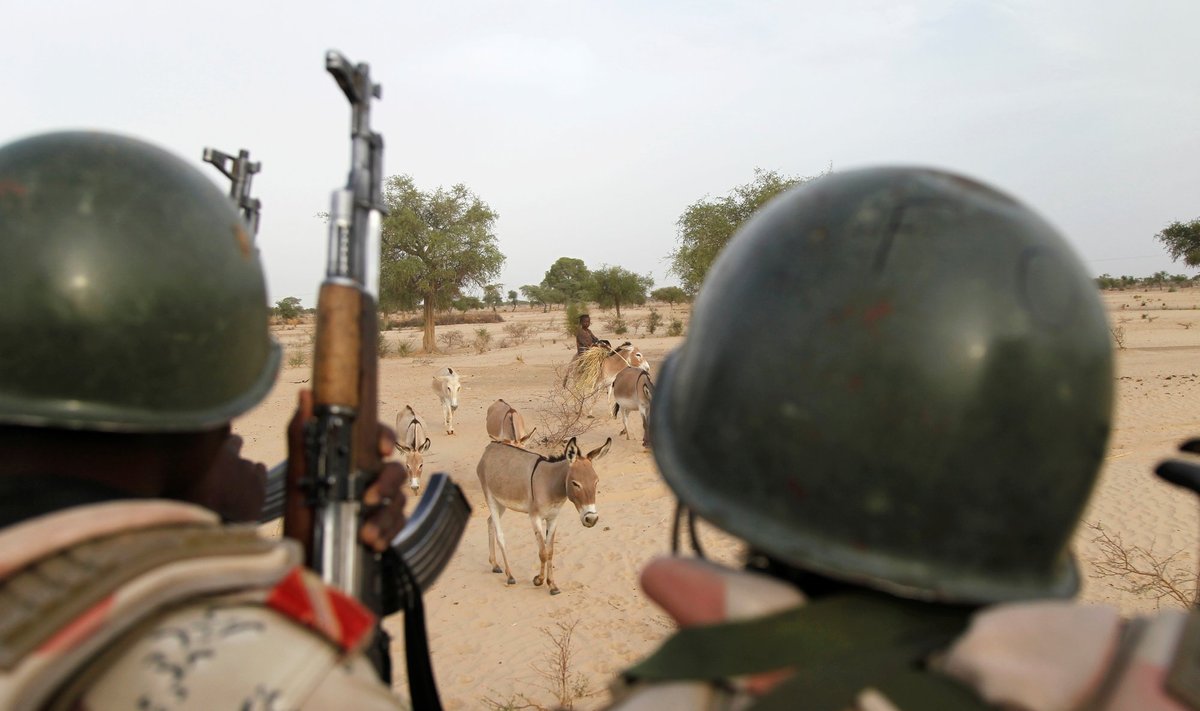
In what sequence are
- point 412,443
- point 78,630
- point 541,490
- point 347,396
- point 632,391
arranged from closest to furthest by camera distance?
point 78,630
point 347,396
point 541,490
point 412,443
point 632,391

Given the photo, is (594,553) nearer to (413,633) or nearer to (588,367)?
(413,633)

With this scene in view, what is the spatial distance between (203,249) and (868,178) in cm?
136

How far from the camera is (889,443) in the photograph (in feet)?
3.33

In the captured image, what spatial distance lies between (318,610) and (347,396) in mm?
593

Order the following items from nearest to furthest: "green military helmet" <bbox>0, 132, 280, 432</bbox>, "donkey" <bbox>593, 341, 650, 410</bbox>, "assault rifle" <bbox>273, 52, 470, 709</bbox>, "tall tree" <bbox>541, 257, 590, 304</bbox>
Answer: "green military helmet" <bbox>0, 132, 280, 432</bbox> → "assault rifle" <bbox>273, 52, 470, 709</bbox> → "donkey" <bbox>593, 341, 650, 410</bbox> → "tall tree" <bbox>541, 257, 590, 304</bbox>

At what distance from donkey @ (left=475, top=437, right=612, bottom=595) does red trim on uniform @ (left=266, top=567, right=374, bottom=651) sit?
5.80 meters

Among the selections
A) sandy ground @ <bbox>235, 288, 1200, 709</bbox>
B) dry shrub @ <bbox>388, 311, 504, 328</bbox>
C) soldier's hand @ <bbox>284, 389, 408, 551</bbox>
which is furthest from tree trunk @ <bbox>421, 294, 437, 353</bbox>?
soldier's hand @ <bbox>284, 389, 408, 551</bbox>

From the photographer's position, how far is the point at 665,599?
1.05m

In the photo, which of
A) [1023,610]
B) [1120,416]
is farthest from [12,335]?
[1120,416]

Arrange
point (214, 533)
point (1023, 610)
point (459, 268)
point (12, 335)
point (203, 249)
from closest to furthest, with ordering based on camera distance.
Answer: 1. point (1023, 610)
2. point (214, 533)
3. point (12, 335)
4. point (203, 249)
5. point (459, 268)

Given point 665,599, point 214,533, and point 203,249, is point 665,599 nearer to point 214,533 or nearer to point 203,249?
point 214,533

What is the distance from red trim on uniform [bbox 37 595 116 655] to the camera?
93cm

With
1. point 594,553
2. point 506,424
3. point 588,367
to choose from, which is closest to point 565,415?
point 588,367

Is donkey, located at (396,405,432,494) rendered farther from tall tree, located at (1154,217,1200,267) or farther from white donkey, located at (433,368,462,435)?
tall tree, located at (1154,217,1200,267)
